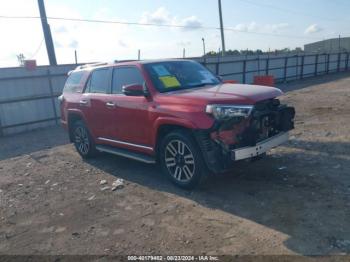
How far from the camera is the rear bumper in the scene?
4.55 m

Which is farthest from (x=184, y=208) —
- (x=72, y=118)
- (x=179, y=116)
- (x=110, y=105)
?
(x=72, y=118)

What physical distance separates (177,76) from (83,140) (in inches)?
109

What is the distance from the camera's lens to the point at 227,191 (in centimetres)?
506

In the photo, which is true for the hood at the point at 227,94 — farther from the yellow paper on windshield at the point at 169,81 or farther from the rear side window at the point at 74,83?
the rear side window at the point at 74,83

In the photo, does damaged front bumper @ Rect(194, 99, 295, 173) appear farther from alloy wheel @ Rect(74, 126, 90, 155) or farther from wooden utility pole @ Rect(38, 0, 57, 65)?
wooden utility pole @ Rect(38, 0, 57, 65)

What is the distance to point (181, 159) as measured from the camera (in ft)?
16.9

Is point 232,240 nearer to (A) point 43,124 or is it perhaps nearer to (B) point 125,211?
(B) point 125,211

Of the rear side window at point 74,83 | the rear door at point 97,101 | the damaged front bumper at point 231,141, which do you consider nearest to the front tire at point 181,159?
the damaged front bumper at point 231,141

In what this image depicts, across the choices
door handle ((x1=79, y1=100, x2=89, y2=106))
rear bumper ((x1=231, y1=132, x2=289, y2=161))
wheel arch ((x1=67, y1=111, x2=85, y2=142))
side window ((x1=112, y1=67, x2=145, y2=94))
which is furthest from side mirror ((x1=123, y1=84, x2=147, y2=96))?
wheel arch ((x1=67, y1=111, x2=85, y2=142))

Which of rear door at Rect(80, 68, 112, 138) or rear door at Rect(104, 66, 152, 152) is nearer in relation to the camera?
rear door at Rect(104, 66, 152, 152)

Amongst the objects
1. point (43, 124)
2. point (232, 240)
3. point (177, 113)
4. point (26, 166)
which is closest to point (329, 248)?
point (232, 240)

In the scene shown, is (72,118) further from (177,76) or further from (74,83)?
(177,76)

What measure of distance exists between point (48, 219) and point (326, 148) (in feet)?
16.7

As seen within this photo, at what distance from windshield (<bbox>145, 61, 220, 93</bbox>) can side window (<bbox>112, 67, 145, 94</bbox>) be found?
0.21 m
